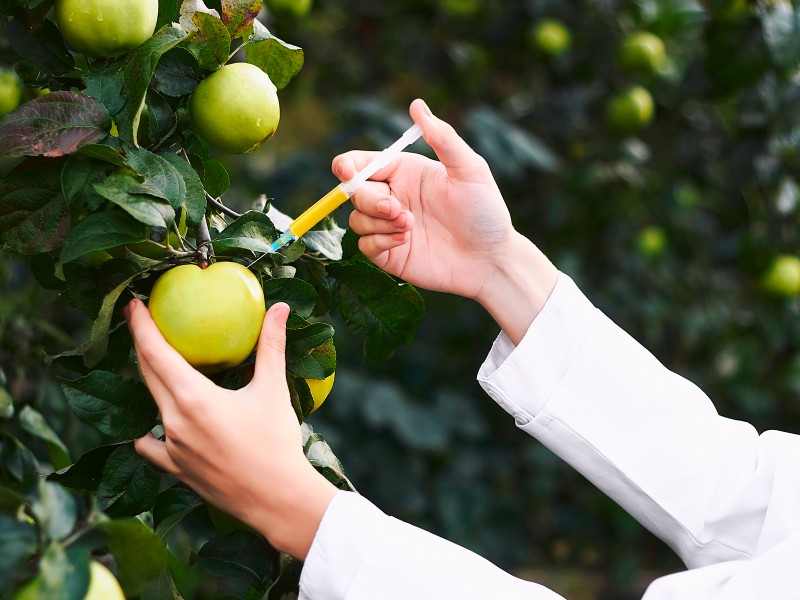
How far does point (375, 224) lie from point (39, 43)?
296 millimetres

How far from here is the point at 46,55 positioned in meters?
0.70

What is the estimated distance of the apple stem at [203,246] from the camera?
645 mm

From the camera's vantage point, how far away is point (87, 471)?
0.68 meters

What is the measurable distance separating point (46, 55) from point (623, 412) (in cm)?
61

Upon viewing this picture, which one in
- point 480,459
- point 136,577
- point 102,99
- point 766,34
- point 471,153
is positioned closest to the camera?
point 136,577

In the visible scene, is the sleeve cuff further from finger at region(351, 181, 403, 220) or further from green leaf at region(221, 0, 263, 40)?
green leaf at region(221, 0, 263, 40)

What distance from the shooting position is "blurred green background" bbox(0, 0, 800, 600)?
1.83 meters

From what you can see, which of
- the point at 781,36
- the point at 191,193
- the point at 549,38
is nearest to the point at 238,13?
the point at 191,193

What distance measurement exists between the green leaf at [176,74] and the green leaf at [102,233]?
0.12 m

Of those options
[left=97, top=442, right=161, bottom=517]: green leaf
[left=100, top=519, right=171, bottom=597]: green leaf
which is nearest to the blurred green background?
[left=97, top=442, right=161, bottom=517]: green leaf

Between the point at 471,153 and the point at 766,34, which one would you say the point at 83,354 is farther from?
the point at 766,34

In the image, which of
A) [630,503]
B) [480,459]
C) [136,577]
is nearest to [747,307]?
[480,459]

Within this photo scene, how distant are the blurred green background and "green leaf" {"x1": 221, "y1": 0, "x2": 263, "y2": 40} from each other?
914 mm

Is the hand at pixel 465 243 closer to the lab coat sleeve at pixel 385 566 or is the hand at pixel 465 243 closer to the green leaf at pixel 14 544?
the lab coat sleeve at pixel 385 566
